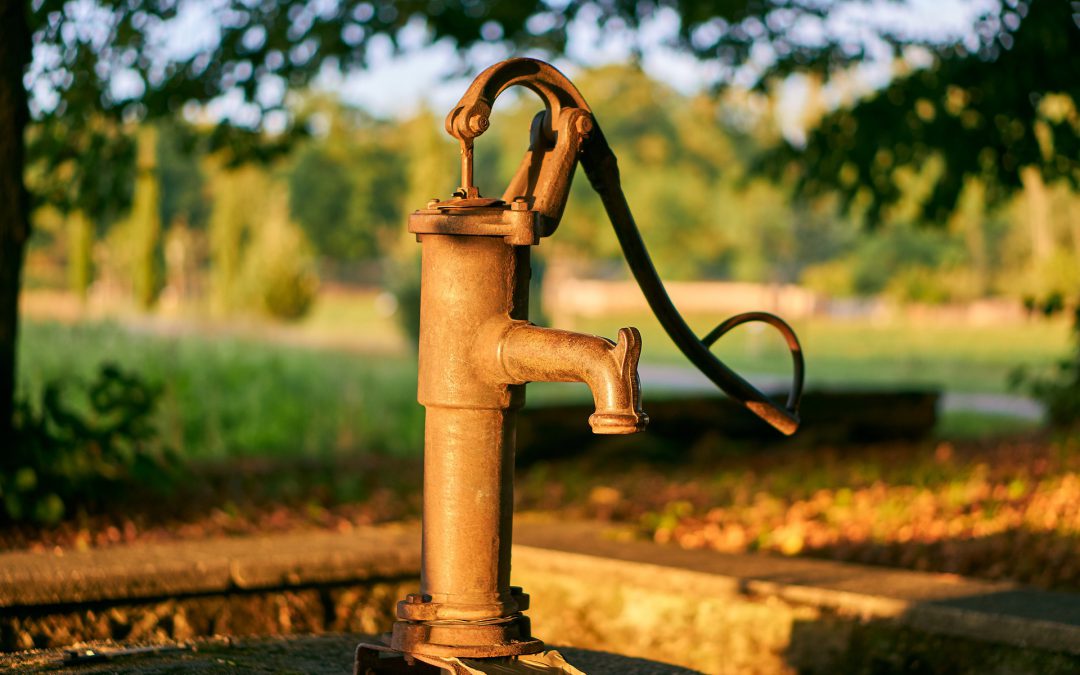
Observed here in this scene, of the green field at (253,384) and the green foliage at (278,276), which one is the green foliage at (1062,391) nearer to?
the green field at (253,384)

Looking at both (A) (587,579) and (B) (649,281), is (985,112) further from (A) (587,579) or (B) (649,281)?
(B) (649,281)

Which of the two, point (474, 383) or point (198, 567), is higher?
point (474, 383)

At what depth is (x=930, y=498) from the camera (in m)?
5.54

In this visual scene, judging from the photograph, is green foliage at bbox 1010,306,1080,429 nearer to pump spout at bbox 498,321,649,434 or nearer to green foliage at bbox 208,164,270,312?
pump spout at bbox 498,321,649,434

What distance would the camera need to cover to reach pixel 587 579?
12.1 feet

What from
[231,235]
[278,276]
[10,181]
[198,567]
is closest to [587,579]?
[198,567]

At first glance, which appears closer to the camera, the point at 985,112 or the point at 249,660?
the point at 249,660

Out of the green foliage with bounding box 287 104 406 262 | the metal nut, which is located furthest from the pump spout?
the green foliage with bounding box 287 104 406 262

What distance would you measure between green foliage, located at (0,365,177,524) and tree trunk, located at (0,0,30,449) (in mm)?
127

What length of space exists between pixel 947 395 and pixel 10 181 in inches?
566

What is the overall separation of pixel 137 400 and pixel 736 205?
33.8 metres

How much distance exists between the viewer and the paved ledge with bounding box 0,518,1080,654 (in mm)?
3045

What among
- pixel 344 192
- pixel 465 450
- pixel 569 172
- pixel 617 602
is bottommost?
pixel 617 602

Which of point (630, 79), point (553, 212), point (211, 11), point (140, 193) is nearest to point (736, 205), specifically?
point (630, 79)
